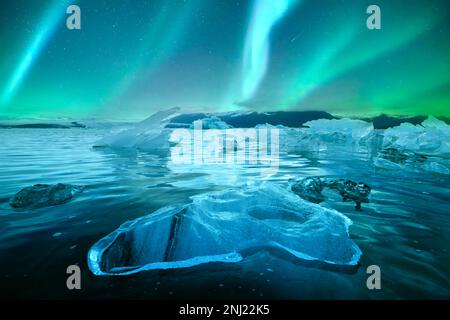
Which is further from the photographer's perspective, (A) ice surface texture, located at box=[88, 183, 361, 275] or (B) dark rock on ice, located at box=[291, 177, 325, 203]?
(B) dark rock on ice, located at box=[291, 177, 325, 203]

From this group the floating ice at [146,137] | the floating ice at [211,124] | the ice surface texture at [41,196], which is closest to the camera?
the ice surface texture at [41,196]

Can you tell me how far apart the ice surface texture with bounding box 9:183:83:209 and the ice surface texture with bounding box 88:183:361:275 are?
8.46ft

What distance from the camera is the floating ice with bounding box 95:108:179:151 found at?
20078 millimetres

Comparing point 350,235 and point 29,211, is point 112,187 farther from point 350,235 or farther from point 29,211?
point 350,235

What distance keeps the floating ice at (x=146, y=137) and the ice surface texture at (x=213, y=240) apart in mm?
16337

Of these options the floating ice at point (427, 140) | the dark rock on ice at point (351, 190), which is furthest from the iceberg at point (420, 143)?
the dark rock on ice at point (351, 190)

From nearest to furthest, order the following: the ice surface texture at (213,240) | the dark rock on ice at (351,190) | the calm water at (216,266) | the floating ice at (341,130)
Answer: the calm water at (216,266) → the ice surface texture at (213,240) → the dark rock on ice at (351,190) → the floating ice at (341,130)

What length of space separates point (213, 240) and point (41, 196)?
4.50 m

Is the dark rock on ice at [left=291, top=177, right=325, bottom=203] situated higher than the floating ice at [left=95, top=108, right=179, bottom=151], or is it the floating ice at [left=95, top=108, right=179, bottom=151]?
the floating ice at [left=95, top=108, right=179, bottom=151]

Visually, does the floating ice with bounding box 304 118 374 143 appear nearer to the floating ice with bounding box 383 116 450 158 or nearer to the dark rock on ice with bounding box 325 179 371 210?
the floating ice with bounding box 383 116 450 158

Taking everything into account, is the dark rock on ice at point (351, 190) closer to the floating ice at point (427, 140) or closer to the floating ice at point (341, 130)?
the floating ice at point (427, 140)

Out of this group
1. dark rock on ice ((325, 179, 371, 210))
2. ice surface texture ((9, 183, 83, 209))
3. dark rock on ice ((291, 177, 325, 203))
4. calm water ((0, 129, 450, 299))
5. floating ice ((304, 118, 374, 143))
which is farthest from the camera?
floating ice ((304, 118, 374, 143))

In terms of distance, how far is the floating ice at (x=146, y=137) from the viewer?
20.1 m

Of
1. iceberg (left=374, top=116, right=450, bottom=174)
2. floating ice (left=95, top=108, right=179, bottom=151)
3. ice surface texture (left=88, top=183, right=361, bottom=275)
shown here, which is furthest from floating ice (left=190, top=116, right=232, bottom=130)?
ice surface texture (left=88, top=183, right=361, bottom=275)
